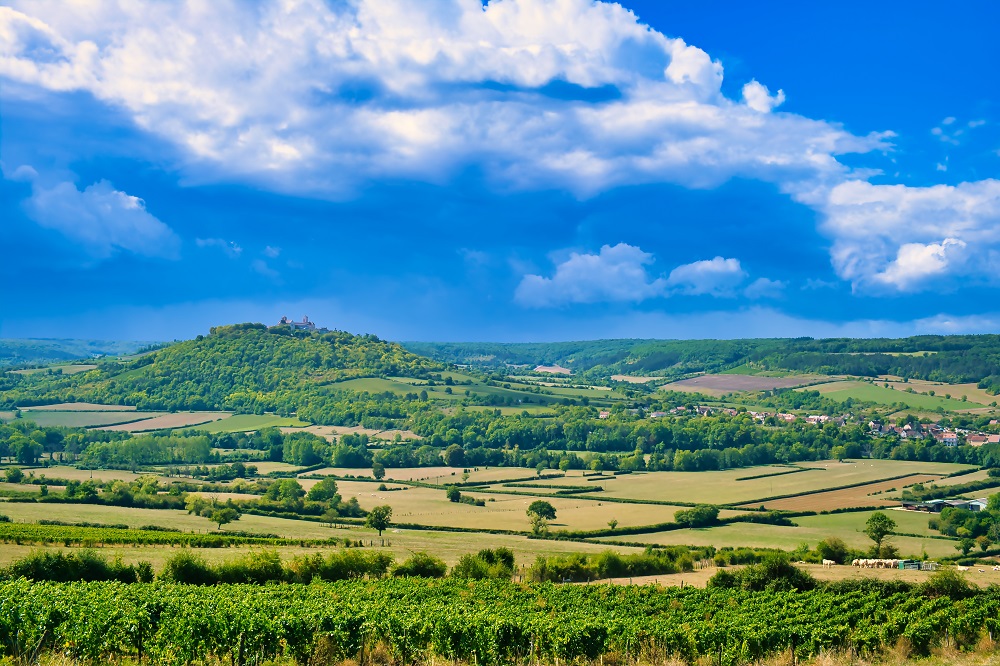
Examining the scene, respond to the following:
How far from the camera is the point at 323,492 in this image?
95.0 meters

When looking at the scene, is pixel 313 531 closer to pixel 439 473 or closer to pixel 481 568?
pixel 481 568

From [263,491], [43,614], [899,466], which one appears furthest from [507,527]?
[899,466]

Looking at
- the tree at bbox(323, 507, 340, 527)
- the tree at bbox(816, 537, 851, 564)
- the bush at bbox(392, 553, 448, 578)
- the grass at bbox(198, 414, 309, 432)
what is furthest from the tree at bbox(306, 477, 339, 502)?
the grass at bbox(198, 414, 309, 432)

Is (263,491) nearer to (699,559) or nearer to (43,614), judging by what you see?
(699,559)

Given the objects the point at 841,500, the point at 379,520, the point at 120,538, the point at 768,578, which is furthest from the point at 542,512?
the point at 120,538

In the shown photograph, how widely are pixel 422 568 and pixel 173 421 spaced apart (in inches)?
4914

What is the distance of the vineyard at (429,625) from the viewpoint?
27.8 meters

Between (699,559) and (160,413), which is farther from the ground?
(160,413)

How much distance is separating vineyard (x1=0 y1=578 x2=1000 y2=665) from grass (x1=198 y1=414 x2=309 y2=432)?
122682mm

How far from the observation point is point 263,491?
97000 millimetres

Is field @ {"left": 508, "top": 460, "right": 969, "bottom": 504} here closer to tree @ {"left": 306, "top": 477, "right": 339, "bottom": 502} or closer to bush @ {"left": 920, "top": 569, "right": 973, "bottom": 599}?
tree @ {"left": 306, "top": 477, "right": 339, "bottom": 502}

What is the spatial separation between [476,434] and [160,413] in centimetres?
6884

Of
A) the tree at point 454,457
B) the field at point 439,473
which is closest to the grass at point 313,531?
the field at point 439,473

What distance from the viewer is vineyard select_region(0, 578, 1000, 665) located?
1093 inches
